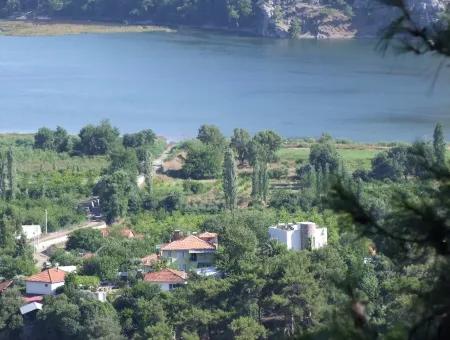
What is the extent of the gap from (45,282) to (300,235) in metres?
2.09

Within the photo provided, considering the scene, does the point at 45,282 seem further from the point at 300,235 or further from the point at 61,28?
the point at 61,28

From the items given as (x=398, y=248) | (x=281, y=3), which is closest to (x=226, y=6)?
(x=281, y=3)

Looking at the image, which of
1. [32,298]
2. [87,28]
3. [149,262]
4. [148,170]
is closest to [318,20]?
[87,28]

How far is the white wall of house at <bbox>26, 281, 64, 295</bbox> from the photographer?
30.5 ft

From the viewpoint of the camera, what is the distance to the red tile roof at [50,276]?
30.8ft

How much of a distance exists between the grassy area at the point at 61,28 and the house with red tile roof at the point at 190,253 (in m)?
24.2

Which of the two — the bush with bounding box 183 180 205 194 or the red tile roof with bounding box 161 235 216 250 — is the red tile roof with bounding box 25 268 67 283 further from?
the bush with bounding box 183 180 205 194

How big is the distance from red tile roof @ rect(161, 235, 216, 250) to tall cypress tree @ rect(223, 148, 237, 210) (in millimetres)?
2027

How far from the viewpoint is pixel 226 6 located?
3591cm

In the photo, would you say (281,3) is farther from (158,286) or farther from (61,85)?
(158,286)

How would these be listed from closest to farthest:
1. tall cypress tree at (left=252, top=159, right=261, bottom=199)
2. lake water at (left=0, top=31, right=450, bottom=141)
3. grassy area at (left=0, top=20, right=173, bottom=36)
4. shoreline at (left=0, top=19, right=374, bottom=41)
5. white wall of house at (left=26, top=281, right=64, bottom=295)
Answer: white wall of house at (left=26, top=281, right=64, bottom=295) → tall cypress tree at (left=252, top=159, right=261, bottom=199) → lake water at (left=0, top=31, right=450, bottom=141) → shoreline at (left=0, top=19, right=374, bottom=41) → grassy area at (left=0, top=20, right=173, bottom=36)

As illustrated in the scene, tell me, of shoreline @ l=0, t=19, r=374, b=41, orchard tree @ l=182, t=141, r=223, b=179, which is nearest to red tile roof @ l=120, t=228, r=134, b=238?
orchard tree @ l=182, t=141, r=223, b=179

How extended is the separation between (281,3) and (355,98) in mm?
13944

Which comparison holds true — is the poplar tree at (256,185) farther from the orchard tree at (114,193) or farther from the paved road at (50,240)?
the paved road at (50,240)
